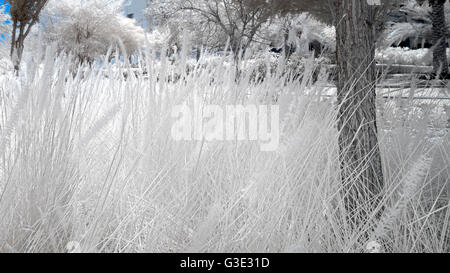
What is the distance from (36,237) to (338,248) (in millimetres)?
681

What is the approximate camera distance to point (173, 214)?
0.96 metres

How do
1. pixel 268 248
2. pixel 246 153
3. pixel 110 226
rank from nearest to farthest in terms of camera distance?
1. pixel 268 248
2. pixel 110 226
3. pixel 246 153

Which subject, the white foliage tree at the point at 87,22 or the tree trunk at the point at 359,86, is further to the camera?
the white foliage tree at the point at 87,22

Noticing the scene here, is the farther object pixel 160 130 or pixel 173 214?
pixel 160 130

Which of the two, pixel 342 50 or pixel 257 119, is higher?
pixel 342 50

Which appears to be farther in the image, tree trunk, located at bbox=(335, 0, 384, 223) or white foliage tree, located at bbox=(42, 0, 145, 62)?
white foliage tree, located at bbox=(42, 0, 145, 62)

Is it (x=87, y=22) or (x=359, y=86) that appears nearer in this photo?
(x=359, y=86)

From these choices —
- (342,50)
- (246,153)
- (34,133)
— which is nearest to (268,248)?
(246,153)

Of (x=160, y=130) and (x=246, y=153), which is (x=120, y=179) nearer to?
(x=160, y=130)

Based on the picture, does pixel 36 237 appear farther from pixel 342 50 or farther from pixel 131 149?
pixel 342 50

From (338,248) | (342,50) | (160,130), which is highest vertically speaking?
(342,50)

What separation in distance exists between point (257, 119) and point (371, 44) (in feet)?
1.47
